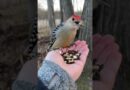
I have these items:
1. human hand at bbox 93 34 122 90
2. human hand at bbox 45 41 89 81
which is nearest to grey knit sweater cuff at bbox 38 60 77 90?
human hand at bbox 45 41 89 81

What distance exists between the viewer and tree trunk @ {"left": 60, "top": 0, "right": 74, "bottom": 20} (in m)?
1.12

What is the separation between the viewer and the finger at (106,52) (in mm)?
1159

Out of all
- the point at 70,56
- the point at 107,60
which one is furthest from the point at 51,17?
the point at 107,60

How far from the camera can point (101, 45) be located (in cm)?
116

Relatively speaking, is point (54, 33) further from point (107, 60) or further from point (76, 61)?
point (107, 60)

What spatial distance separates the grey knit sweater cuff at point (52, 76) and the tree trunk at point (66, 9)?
19cm

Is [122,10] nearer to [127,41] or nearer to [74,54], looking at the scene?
[127,41]

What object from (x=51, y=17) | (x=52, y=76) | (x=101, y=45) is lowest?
(x=52, y=76)

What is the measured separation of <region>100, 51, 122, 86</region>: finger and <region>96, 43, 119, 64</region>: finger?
1 centimetres

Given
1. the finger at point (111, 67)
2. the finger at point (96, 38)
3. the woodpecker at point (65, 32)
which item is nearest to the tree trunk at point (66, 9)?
the woodpecker at point (65, 32)

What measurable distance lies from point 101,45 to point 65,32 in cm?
16

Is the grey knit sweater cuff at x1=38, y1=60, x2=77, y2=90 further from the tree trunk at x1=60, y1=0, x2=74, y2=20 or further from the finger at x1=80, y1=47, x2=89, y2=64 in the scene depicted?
the tree trunk at x1=60, y1=0, x2=74, y2=20

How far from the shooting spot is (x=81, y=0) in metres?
1.11

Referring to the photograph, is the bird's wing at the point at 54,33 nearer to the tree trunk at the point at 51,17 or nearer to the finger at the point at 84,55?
the tree trunk at the point at 51,17
